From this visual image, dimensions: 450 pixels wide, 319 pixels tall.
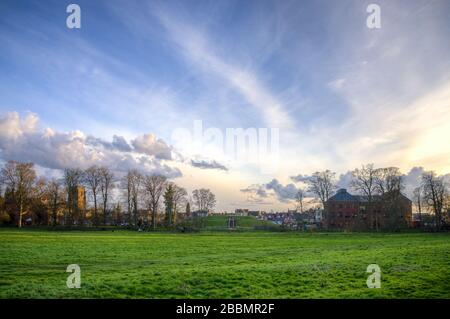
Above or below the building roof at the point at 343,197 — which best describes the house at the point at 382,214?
below

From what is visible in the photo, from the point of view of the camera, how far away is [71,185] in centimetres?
8875

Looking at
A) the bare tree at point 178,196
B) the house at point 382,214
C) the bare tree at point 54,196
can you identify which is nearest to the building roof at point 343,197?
the house at point 382,214

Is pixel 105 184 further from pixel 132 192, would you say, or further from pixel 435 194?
pixel 435 194

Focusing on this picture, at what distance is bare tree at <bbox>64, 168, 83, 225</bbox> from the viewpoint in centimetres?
8538

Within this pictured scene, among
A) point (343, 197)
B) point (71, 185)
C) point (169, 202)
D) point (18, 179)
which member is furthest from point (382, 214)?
point (18, 179)

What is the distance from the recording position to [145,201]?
9069 cm

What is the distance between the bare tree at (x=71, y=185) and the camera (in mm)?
85375

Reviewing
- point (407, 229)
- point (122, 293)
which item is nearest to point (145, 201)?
point (407, 229)

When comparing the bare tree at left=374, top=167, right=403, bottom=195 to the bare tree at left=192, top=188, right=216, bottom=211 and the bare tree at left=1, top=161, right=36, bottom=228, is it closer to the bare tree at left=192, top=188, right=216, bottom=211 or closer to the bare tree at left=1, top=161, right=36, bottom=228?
the bare tree at left=192, top=188, right=216, bottom=211

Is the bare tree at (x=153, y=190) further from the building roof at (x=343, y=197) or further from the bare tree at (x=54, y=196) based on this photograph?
the building roof at (x=343, y=197)

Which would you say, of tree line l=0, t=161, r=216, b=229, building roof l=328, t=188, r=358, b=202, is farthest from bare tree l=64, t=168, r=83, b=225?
building roof l=328, t=188, r=358, b=202
